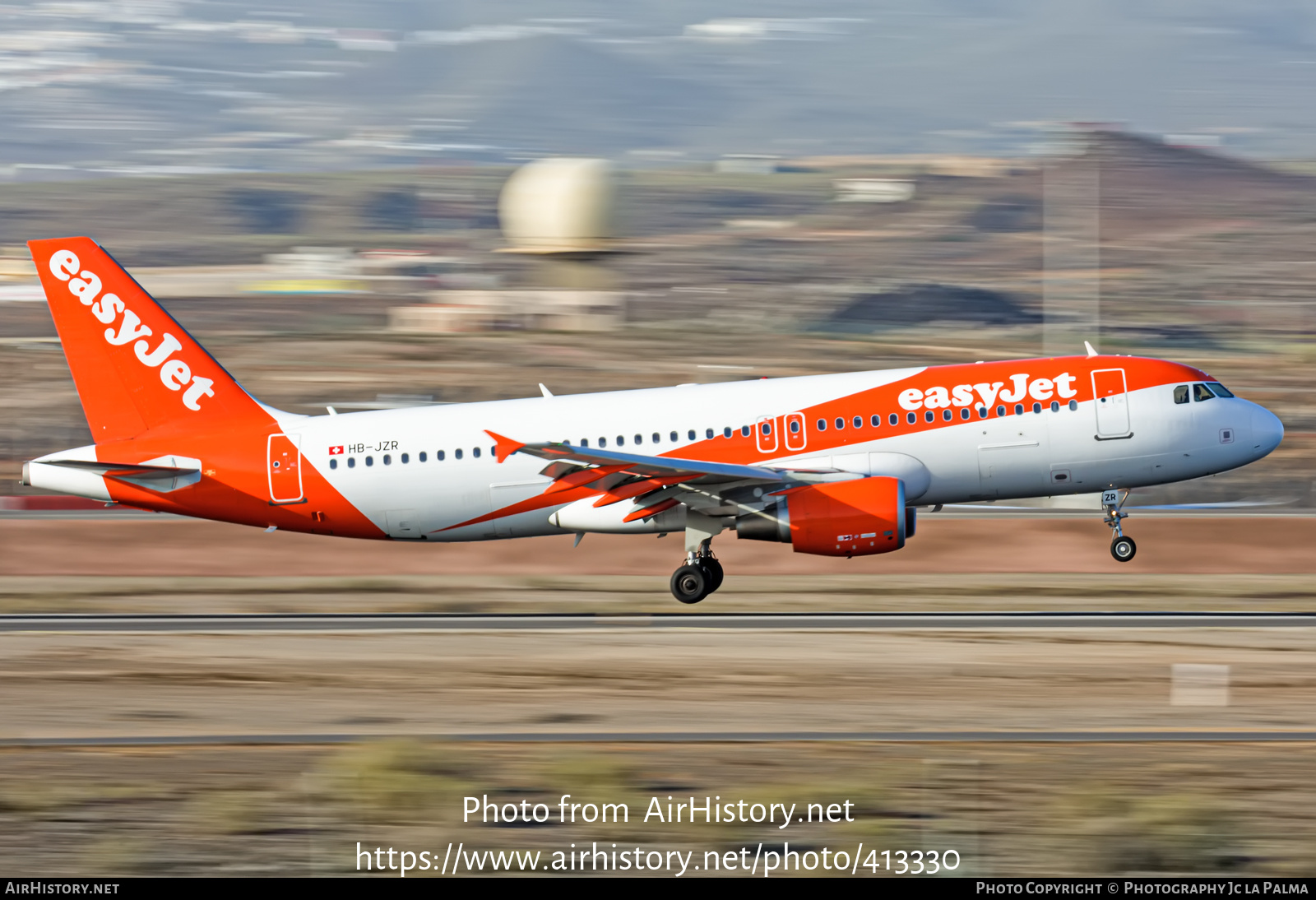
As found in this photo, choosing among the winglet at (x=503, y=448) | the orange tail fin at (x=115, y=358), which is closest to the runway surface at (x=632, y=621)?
the winglet at (x=503, y=448)

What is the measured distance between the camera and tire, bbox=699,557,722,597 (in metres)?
32.2

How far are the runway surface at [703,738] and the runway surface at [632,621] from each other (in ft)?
29.5

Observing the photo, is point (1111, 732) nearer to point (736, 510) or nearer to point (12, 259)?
point (736, 510)

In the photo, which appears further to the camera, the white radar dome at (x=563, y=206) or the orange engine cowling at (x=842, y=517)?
the white radar dome at (x=563, y=206)

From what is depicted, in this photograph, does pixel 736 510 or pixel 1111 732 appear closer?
pixel 1111 732

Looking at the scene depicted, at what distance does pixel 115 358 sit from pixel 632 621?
11.5m

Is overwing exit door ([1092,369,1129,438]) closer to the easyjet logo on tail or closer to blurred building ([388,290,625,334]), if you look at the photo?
the easyjet logo on tail

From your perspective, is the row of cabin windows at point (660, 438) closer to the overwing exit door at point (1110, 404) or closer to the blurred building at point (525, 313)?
the overwing exit door at point (1110, 404)

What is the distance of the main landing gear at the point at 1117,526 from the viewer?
105 feet

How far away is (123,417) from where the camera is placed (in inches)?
1277

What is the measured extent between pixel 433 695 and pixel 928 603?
1327 cm

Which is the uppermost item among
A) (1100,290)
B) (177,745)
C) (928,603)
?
(1100,290)


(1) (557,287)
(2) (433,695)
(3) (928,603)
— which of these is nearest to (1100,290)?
(1) (557,287)

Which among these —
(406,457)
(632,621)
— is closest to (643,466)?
(632,621)
